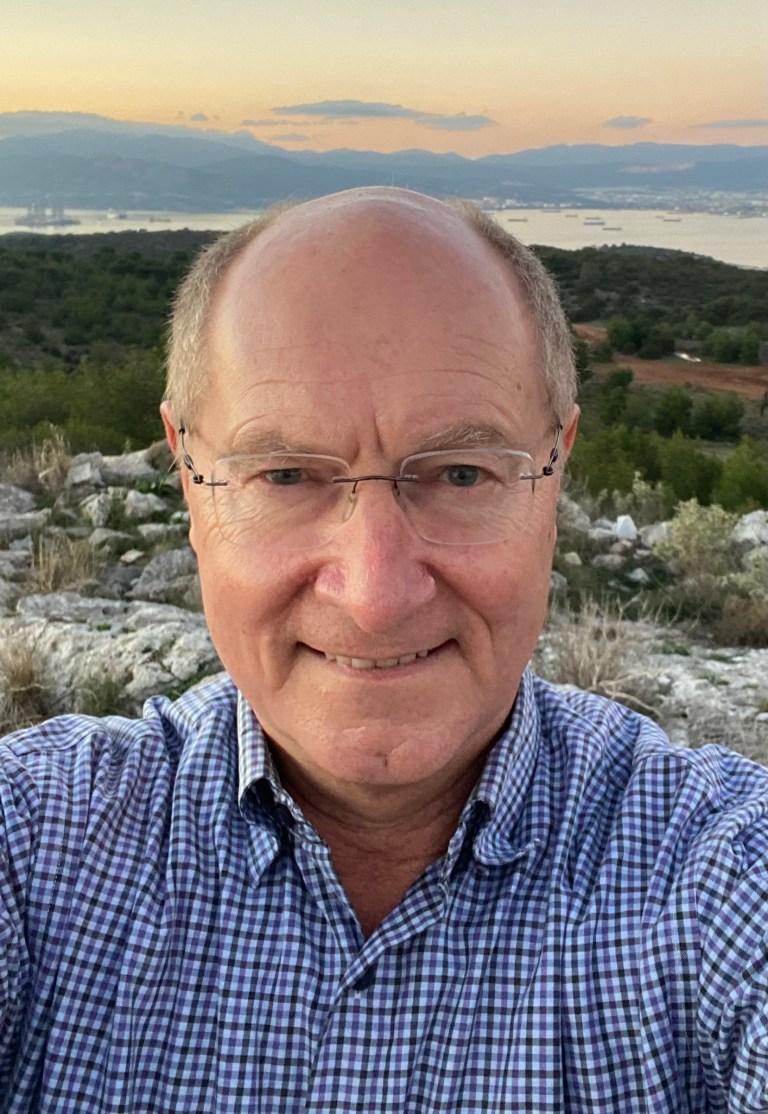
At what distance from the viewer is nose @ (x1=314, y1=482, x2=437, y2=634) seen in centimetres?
153

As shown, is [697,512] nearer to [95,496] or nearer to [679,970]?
[95,496]

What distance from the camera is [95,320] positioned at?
32906 mm

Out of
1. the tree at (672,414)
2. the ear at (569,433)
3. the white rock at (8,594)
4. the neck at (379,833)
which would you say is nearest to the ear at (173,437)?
the neck at (379,833)

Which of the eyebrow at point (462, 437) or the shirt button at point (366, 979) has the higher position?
the eyebrow at point (462, 437)

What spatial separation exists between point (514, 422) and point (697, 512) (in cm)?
669

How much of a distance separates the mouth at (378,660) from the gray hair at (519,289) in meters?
0.51

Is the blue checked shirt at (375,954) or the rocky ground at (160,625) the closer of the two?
the blue checked shirt at (375,954)

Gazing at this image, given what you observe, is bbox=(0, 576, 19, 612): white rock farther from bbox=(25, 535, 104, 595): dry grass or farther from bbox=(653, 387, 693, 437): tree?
bbox=(653, 387, 693, 437): tree

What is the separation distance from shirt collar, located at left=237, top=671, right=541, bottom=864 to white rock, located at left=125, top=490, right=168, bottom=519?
6.99 metres

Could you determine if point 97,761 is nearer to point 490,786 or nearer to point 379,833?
point 379,833

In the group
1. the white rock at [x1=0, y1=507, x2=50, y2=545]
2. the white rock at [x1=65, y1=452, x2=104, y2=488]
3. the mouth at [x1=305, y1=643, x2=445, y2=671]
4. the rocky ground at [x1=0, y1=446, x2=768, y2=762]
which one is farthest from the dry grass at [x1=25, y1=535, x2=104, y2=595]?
the mouth at [x1=305, y1=643, x2=445, y2=671]

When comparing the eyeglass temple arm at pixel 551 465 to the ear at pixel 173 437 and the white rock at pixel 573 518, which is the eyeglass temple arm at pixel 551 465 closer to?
the ear at pixel 173 437

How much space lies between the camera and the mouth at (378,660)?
158 centimetres

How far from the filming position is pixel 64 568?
22.9 ft
